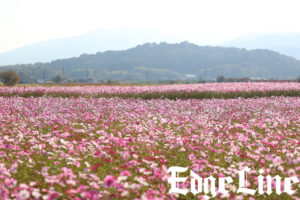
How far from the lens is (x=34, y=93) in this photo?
24.3m

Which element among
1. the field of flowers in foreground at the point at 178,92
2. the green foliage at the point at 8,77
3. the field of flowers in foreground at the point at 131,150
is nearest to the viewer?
the field of flowers in foreground at the point at 131,150

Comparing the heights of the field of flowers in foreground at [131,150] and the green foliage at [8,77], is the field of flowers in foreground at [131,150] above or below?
below

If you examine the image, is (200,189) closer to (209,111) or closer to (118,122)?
(118,122)

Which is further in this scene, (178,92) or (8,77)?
(8,77)

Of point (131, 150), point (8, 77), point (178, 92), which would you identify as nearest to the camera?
point (131, 150)

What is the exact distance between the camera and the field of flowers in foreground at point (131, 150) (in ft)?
15.6

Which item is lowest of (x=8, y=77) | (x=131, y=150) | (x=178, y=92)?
(x=131, y=150)

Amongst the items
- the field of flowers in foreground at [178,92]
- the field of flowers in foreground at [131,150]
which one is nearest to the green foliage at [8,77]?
the field of flowers in foreground at [178,92]

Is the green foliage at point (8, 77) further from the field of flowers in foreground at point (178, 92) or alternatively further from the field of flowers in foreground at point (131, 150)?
the field of flowers in foreground at point (131, 150)

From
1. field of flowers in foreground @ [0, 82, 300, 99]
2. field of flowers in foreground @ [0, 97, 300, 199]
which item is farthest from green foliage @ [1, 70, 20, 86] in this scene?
field of flowers in foreground @ [0, 97, 300, 199]

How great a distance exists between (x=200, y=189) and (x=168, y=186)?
79 cm

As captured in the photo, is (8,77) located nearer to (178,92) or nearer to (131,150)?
(178,92)

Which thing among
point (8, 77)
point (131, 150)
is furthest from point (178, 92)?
point (8, 77)

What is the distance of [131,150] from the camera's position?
20.3 ft
